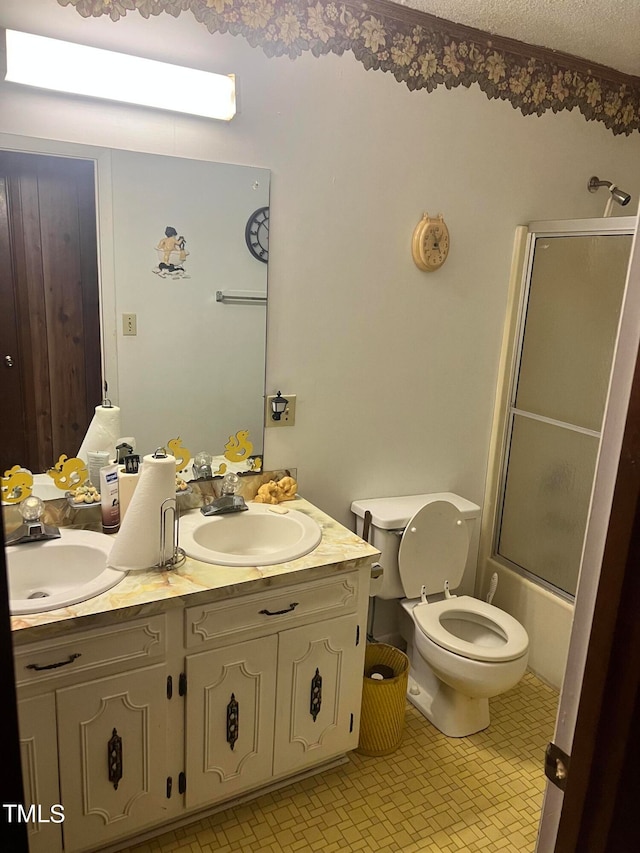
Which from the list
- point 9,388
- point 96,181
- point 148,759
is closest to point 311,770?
point 148,759

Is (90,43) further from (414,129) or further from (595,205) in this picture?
(595,205)

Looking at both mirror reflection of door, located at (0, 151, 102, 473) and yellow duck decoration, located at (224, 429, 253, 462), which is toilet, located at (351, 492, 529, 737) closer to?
yellow duck decoration, located at (224, 429, 253, 462)

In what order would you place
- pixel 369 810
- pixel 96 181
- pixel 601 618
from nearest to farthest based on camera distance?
pixel 601 618
pixel 96 181
pixel 369 810

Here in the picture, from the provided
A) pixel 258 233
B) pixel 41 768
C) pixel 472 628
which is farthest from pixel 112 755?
pixel 258 233

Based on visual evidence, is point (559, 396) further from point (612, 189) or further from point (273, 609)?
point (273, 609)

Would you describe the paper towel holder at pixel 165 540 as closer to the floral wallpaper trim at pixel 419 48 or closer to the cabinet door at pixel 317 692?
the cabinet door at pixel 317 692

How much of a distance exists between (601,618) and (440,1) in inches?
83.8

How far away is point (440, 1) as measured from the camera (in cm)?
212

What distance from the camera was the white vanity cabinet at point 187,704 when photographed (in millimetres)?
1574

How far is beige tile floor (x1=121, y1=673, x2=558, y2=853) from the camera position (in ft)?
6.16

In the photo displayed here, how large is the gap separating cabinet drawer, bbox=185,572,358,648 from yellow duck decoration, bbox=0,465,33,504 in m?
0.63

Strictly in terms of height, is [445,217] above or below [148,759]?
above

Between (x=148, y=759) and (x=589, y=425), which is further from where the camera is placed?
(x=589, y=425)

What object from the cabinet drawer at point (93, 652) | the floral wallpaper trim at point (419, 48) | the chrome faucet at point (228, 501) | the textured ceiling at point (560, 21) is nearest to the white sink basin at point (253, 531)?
the chrome faucet at point (228, 501)
